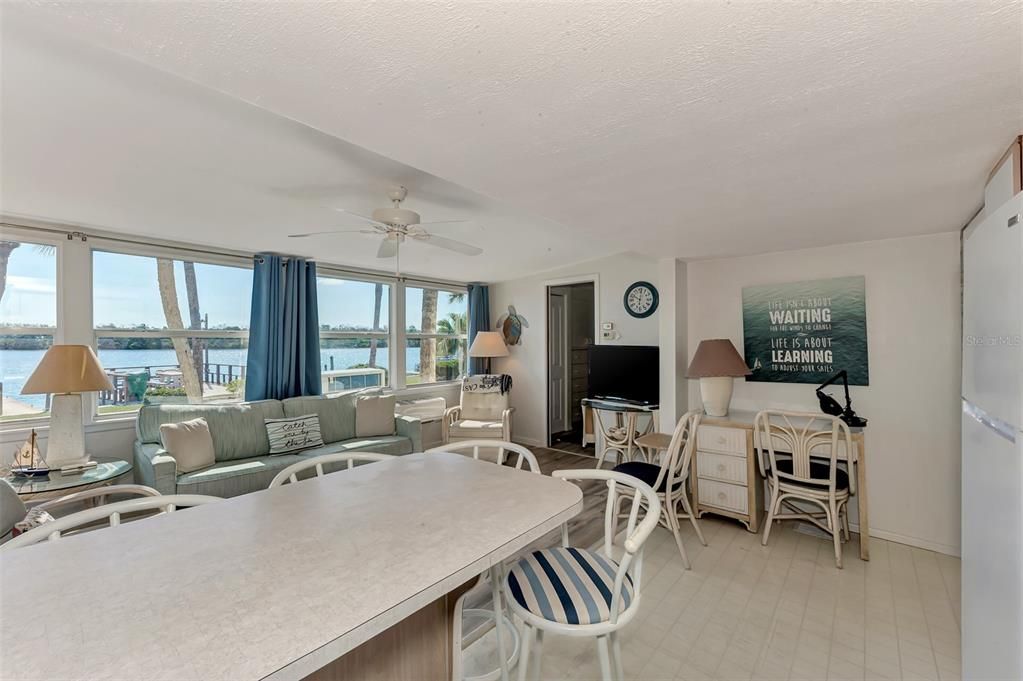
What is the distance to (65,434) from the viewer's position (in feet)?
8.80

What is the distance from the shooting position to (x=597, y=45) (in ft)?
3.37

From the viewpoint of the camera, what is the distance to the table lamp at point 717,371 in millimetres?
3258

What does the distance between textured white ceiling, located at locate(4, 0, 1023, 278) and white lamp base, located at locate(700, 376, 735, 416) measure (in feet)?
5.61

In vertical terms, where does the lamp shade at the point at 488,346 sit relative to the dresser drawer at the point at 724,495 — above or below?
above

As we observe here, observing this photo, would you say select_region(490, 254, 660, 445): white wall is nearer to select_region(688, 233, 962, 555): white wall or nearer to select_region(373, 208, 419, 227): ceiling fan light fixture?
select_region(688, 233, 962, 555): white wall

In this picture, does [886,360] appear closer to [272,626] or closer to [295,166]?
[272,626]

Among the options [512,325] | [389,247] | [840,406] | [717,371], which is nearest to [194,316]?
[389,247]

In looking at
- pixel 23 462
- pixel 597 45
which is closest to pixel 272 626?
pixel 597 45

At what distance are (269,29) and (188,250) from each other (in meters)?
3.56

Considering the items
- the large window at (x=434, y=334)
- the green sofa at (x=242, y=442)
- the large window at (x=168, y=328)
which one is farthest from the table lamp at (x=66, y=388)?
the large window at (x=434, y=334)

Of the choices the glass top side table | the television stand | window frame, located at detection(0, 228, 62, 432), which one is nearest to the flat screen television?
the television stand

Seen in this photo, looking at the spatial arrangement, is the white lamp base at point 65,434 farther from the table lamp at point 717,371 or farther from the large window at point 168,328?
the table lamp at point 717,371

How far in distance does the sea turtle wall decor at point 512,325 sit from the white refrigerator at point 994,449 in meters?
4.55

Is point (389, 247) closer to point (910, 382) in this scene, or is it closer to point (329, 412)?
point (329, 412)
